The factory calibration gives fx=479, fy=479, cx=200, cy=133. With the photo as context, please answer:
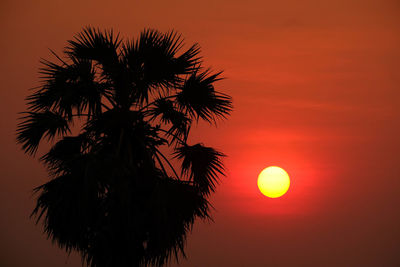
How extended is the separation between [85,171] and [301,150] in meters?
7.33

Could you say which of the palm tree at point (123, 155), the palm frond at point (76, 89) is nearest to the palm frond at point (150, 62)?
the palm tree at point (123, 155)

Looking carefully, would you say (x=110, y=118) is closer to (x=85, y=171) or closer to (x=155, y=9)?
(x=85, y=171)

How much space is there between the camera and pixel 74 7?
36.6 feet

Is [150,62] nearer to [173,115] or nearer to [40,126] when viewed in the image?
[173,115]

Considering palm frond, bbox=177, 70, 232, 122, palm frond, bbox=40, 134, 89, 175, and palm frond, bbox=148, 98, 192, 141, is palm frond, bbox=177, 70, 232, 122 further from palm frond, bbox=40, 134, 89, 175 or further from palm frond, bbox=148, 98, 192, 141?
palm frond, bbox=40, 134, 89, 175

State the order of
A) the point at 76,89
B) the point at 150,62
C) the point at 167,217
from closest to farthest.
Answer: the point at 167,217 → the point at 76,89 → the point at 150,62

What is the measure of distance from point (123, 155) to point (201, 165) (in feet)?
3.72

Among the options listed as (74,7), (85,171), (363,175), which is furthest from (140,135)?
(363,175)

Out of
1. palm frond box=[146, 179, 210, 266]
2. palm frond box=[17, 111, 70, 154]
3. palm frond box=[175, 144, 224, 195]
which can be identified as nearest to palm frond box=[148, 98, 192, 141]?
palm frond box=[175, 144, 224, 195]

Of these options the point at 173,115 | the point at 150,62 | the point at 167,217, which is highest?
the point at 150,62

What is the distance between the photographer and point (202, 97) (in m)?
6.71

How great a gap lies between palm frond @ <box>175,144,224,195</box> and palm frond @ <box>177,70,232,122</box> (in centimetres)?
49

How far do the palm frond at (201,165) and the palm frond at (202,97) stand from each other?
49cm

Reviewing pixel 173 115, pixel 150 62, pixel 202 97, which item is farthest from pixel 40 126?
pixel 202 97
